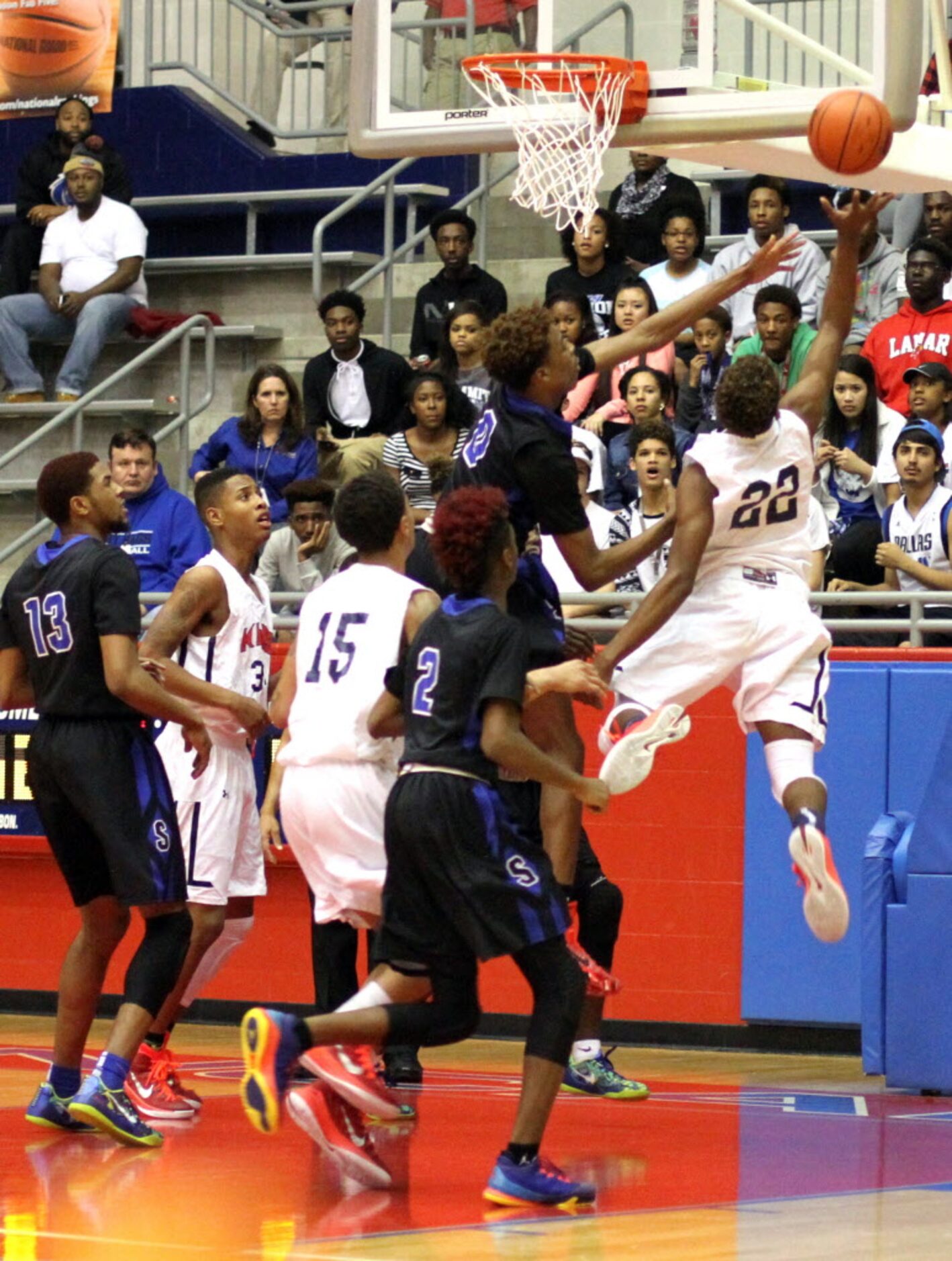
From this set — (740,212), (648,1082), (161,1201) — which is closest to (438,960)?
(161,1201)

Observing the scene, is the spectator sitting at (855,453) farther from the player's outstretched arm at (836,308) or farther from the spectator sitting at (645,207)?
the player's outstretched arm at (836,308)

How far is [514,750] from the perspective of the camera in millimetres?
5926

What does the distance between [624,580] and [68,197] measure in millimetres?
6527

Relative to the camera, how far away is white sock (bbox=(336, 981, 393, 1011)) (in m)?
6.22

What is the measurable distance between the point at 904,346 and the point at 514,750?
709cm

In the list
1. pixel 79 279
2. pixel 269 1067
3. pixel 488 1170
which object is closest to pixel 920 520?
pixel 488 1170

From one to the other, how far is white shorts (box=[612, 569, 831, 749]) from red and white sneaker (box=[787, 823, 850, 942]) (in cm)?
57

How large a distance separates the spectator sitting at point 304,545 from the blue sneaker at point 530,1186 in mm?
5680

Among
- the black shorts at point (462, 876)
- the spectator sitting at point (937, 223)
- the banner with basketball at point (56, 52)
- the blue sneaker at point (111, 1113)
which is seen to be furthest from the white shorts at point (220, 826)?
the banner with basketball at point (56, 52)

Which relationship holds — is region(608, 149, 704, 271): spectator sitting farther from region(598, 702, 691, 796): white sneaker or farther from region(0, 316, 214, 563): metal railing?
region(598, 702, 691, 796): white sneaker

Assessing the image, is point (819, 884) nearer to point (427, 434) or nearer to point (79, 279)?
point (427, 434)

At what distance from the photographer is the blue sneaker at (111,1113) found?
692cm

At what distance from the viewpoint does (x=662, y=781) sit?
10562mm

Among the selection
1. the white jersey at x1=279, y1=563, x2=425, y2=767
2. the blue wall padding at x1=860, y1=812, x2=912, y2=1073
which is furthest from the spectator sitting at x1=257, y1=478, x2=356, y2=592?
the white jersey at x1=279, y1=563, x2=425, y2=767
